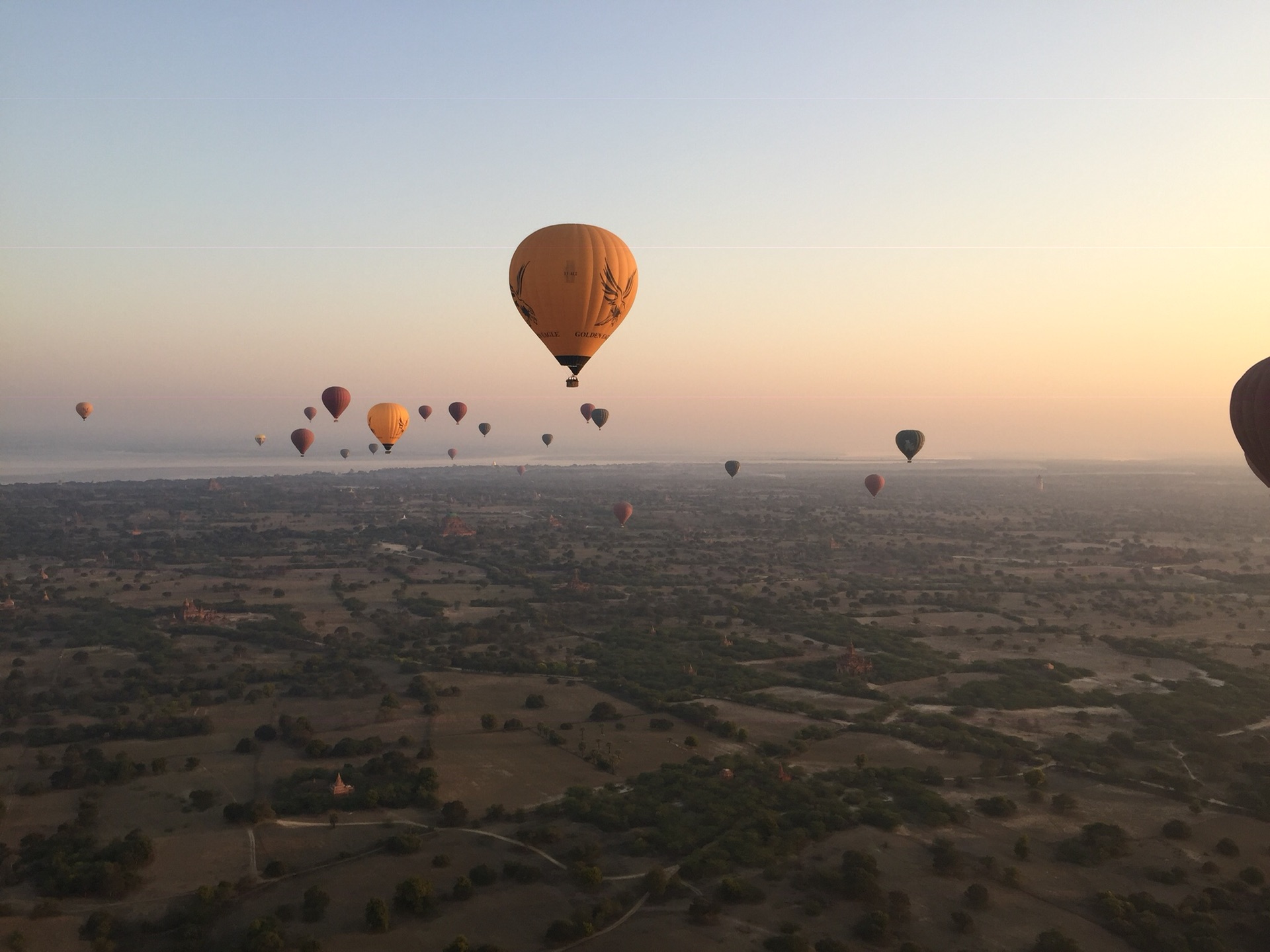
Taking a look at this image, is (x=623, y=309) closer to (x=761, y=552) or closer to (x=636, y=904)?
(x=636, y=904)

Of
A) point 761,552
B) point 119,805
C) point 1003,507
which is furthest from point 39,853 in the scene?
point 1003,507

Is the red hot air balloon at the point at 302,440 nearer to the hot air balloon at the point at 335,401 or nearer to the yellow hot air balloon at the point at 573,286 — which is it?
the hot air balloon at the point at 335,401

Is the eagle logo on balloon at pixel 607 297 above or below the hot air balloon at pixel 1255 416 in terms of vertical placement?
above

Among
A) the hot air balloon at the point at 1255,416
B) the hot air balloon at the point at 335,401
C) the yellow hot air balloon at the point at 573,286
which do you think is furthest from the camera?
the hot air balloon at the point at 335,401

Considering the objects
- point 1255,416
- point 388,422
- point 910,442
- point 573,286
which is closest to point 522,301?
point 573,286

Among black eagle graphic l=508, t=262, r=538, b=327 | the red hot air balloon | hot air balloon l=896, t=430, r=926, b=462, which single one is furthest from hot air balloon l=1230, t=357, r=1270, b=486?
the red hot air balloon

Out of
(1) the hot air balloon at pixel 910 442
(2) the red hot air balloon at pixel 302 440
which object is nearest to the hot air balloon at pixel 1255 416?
(1) the hot air balloon at pixel 910 442

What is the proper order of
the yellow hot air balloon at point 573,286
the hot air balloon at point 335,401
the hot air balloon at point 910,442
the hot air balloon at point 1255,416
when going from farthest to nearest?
the hot air balloon at point 910,442 < the hot air balloon at point 335,401 < the yellow hot air balloon at point 573,286 < the hot air balloon at point 1255,416

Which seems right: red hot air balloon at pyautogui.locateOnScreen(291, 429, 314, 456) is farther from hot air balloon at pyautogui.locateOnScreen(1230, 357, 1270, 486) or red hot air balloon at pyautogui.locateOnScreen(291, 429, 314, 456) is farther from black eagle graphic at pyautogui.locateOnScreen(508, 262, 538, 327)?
hot air balloon at pyautogui.locateOnScreen(1230, 357, 1270, 486)
